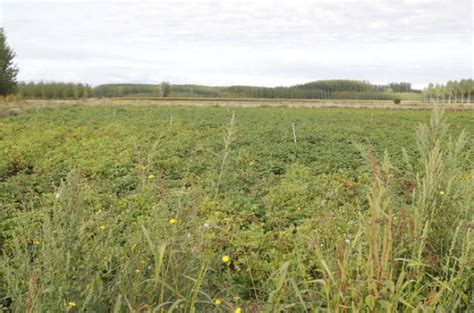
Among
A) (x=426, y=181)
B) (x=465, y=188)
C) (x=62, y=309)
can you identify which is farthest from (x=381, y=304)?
(x=62, y=309)

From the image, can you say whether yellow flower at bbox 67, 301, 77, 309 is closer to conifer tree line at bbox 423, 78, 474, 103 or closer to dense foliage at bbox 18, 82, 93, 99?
dense foliage at bbox 18, 82, 93, 99

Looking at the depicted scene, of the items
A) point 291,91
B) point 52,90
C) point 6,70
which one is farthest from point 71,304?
point 291,91

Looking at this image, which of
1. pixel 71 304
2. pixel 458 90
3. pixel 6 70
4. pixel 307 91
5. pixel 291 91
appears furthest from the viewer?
pixel 307 91

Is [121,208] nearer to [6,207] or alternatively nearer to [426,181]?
[6,207]

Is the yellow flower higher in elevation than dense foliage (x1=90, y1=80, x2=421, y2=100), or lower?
lower

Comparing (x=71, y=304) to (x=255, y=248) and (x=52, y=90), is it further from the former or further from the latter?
(x=52, y=90)

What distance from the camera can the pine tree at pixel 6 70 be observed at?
44594mm

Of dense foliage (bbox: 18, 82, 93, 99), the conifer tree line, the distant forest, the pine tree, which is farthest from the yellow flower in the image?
the conifer tree line

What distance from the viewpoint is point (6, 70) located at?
45625 millimetres

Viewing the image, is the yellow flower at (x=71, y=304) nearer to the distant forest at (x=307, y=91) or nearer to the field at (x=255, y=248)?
the field at (x=255, y=248)

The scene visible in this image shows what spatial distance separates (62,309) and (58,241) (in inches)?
13.3

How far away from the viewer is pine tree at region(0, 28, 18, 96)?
44.6 metres

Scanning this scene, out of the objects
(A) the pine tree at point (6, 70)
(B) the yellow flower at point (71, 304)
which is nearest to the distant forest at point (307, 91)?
(A) the pine tree at point (6, 70)

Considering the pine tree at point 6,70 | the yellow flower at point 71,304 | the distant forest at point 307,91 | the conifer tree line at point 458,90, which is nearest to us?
the yellow flower at point 71,304
